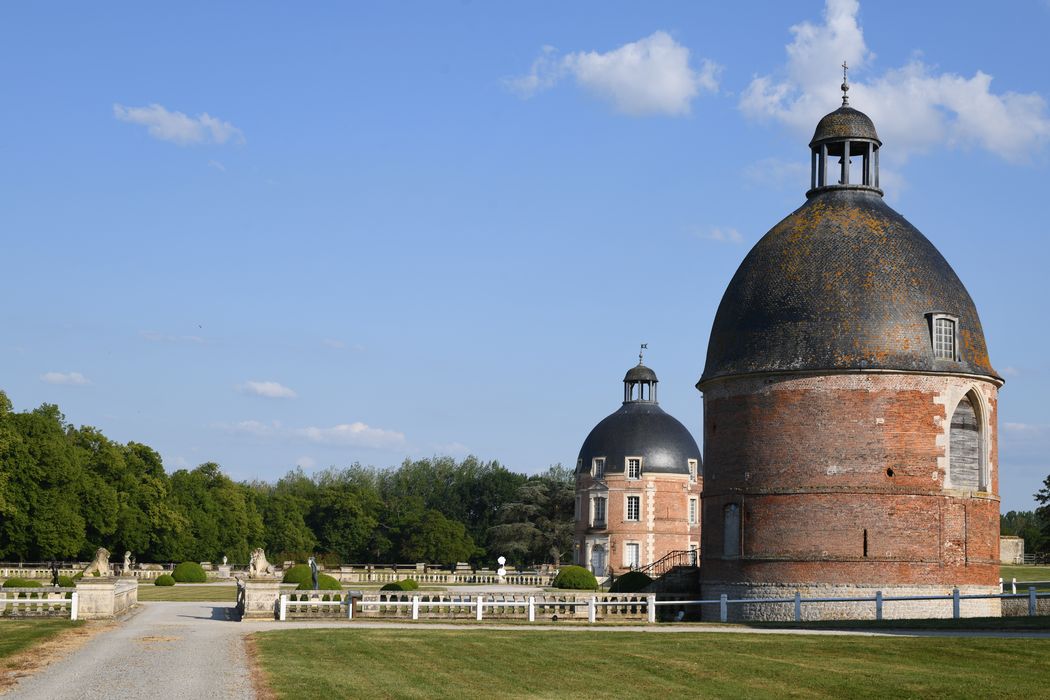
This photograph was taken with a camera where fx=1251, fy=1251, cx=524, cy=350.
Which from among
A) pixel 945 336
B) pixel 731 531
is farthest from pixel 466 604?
pixel 945 336

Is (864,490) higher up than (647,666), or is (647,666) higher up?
(864,490)

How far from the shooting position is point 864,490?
33750 millimetres

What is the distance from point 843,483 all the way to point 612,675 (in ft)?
56.8

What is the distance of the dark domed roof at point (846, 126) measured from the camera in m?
37.3

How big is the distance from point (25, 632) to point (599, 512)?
2109 inches

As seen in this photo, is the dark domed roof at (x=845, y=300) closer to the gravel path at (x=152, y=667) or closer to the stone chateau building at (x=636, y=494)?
the gravel path at (x=152, y=667)

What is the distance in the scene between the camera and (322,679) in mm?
17266

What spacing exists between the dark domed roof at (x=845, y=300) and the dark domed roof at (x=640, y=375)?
40.2m

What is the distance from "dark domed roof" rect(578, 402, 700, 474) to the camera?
75.4 m

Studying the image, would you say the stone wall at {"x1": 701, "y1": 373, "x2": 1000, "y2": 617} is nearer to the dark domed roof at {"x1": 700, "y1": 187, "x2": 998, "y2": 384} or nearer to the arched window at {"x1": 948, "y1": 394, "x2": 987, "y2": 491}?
the arched window at {"x1": 948, "y1": 394, "x2": 987, "y2": 491}

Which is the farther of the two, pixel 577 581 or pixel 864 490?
pixel 577 581

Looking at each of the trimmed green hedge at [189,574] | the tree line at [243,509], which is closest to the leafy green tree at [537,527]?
the tree line at [243,509]

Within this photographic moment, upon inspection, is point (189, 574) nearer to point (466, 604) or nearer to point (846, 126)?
point (466, 604)

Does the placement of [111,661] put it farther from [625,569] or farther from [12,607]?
[625,569]
